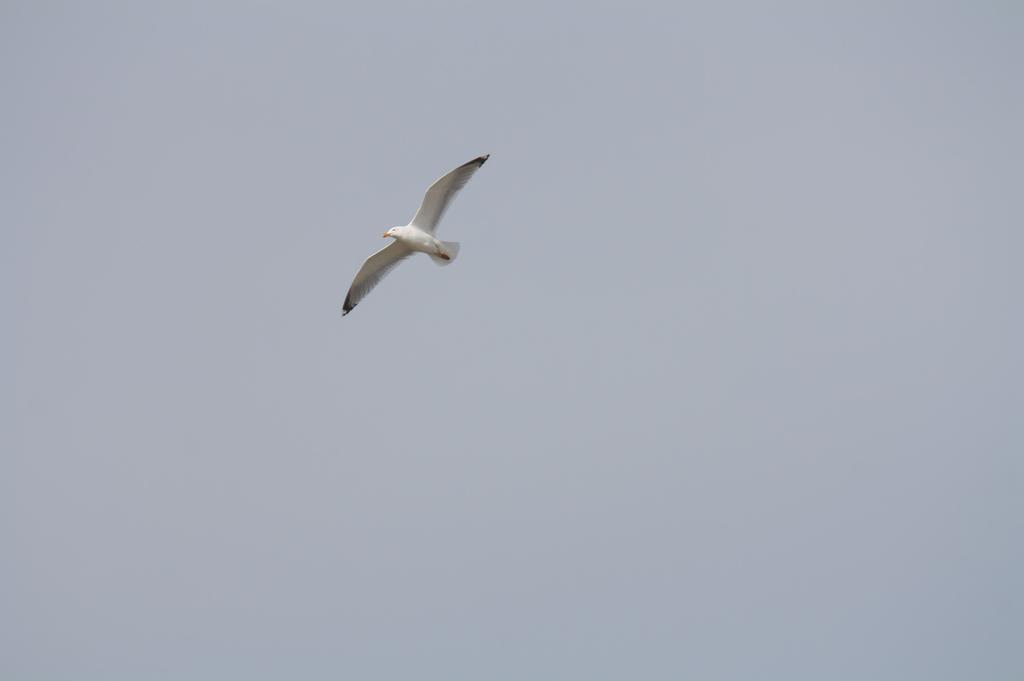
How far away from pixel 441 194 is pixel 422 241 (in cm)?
83

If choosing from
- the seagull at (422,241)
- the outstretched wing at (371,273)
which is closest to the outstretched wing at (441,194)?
the seagull at (422,241)

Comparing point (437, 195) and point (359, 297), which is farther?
point (359, 297)

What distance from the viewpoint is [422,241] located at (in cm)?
2153

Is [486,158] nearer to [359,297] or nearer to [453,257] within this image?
[453,257]

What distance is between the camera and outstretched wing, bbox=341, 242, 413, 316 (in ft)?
74.2

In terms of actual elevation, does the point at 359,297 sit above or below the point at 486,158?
below

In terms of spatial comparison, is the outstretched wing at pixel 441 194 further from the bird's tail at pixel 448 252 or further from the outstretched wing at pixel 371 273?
the outstretched wing at pixel 371 273

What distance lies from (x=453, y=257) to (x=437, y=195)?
107 cm

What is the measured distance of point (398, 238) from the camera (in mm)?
21766

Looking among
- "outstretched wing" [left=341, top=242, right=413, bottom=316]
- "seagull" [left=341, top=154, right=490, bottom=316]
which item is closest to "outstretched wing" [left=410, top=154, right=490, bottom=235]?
"seagull" [left=341, top=154, right=490, bottom=316]

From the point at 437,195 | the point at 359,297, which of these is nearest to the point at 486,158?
the point at 437,195

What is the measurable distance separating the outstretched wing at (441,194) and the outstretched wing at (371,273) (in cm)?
111

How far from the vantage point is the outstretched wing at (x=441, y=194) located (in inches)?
818

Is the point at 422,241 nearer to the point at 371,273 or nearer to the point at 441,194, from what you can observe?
the point at 441,194
